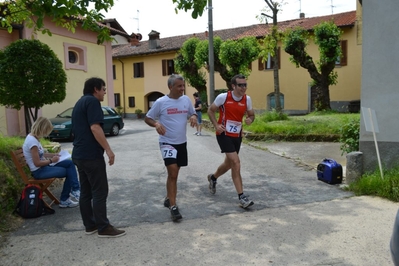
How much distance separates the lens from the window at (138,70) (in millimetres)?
36156

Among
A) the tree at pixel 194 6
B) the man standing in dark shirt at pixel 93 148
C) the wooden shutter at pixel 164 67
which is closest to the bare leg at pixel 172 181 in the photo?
the man standing in dark shirt at pixel 93 148

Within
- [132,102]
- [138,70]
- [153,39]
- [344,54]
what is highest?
[153,39]

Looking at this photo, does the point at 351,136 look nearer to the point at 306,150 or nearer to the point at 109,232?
the point at 306,150

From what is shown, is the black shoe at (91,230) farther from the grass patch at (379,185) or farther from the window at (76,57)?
the window at (76,57)

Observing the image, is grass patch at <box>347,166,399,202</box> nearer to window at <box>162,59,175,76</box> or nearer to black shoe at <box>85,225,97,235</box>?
black shoe at <box>85,225,97,235</box>

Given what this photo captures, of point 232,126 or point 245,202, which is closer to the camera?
point 245,202

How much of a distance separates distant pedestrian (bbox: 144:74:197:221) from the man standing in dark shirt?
817mm

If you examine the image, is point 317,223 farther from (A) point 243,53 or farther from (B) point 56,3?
(A) point 243,53

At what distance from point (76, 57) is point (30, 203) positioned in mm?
15794

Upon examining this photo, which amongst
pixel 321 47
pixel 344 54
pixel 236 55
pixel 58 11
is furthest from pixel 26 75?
pixel 344 54

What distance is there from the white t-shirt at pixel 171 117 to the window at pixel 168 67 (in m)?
29.5

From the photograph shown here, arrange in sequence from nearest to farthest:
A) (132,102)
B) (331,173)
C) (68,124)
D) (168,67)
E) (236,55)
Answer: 1. (331,173)
2. (68,124)
3. (236,55)
4. (168,67)
5. (132,102)

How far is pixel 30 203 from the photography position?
17.1ft

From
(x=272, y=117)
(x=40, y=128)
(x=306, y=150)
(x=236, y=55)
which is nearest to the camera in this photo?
(x=40, y=128)
